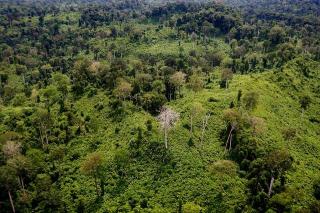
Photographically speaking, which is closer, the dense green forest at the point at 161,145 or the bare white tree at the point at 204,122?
the dense green forest at the point at 161,145

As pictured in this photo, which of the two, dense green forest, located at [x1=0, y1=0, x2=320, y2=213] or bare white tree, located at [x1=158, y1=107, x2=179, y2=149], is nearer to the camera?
dense green forest, located at [x1=0, y1=0, x2=320, y2=213]

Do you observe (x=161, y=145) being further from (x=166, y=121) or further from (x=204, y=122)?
(x=204, y=122)

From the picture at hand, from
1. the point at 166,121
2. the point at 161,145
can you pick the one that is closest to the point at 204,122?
the point at 166,121

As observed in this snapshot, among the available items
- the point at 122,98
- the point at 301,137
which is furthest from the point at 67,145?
the point at 301,137

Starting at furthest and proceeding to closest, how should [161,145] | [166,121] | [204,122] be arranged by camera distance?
[204,122], [161,145], [166,121]

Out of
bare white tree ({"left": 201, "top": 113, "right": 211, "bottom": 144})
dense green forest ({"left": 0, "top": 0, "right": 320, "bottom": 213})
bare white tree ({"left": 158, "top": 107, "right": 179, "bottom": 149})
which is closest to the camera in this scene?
dense green forest ({"left": 0, "top": 0, "right": 320, "bottom": 213})

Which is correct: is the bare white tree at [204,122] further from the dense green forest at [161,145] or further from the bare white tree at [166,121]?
the bare white tree at [166,121]

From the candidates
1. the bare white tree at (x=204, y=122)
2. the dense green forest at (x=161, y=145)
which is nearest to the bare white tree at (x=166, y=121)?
the dense green forest at (x=161, y=145)

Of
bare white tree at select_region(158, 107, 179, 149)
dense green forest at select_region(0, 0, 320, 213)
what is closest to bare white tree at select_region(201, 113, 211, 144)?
dense green forest at select_region(0, 0, 320, 213)

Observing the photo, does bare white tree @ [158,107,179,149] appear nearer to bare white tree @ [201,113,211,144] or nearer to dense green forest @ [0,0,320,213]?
dense green forest @ [0,0,320,213]

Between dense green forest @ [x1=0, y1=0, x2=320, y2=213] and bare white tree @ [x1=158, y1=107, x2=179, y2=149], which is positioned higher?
bare white tree @ [x1=158, y1=107, x2=179, y2=149]

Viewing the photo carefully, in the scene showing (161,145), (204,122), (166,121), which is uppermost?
(166,121)

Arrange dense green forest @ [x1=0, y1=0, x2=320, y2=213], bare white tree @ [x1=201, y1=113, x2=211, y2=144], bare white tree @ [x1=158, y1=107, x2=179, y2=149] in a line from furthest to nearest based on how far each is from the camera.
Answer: bare white tree @ [x1=201, y1=113, x2=211, y2=144] < bare white tree @ [x1=158, y1=107, x2=179, y2=149] < dense green forest @ [x1=0, y1=0, x2=320, y2=213]
